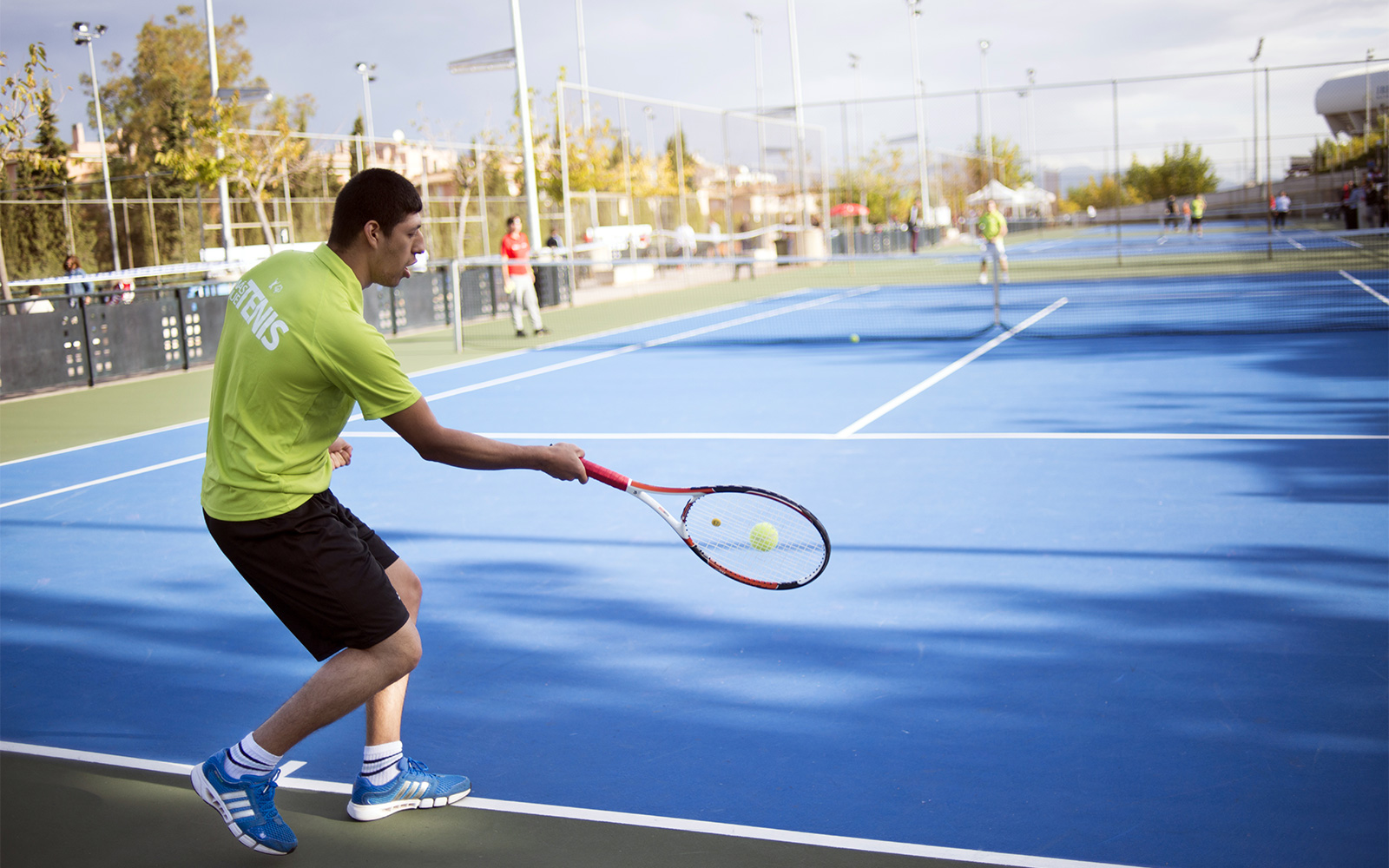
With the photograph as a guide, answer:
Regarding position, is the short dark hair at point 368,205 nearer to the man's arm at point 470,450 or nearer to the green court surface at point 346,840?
the man's arm at point 470,450

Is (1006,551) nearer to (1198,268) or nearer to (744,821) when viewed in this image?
(744,821)

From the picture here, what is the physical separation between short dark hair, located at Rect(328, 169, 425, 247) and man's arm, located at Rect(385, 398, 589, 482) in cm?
47

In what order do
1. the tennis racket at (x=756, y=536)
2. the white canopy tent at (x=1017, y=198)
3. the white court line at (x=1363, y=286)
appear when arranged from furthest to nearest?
the white canopy tent at (x=1017, y=198), the white court line at (x=1363, y=286), the tennis racket at (x=756, y=536)

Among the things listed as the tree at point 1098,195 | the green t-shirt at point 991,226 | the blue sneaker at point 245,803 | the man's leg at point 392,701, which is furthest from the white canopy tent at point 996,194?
the blue sneaker at point 245,803

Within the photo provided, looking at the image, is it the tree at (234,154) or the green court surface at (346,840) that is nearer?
the green court surface at (346,840)

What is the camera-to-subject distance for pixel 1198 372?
443 inches

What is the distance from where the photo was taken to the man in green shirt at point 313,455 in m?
2.84

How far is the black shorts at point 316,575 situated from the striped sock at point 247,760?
285 millimetres

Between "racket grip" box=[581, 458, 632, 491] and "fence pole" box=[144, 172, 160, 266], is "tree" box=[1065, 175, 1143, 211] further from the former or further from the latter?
"racket grip" box=[581, 458, 632, 491]

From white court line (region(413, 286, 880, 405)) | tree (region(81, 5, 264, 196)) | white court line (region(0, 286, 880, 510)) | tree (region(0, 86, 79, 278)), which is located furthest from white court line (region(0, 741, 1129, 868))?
tree (region(81, 5, 264, 196))

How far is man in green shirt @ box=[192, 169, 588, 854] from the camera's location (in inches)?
112

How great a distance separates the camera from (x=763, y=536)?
A: 13.6ft

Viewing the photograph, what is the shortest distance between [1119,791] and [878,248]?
4074 centimetres

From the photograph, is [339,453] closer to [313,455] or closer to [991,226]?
[313,455]
